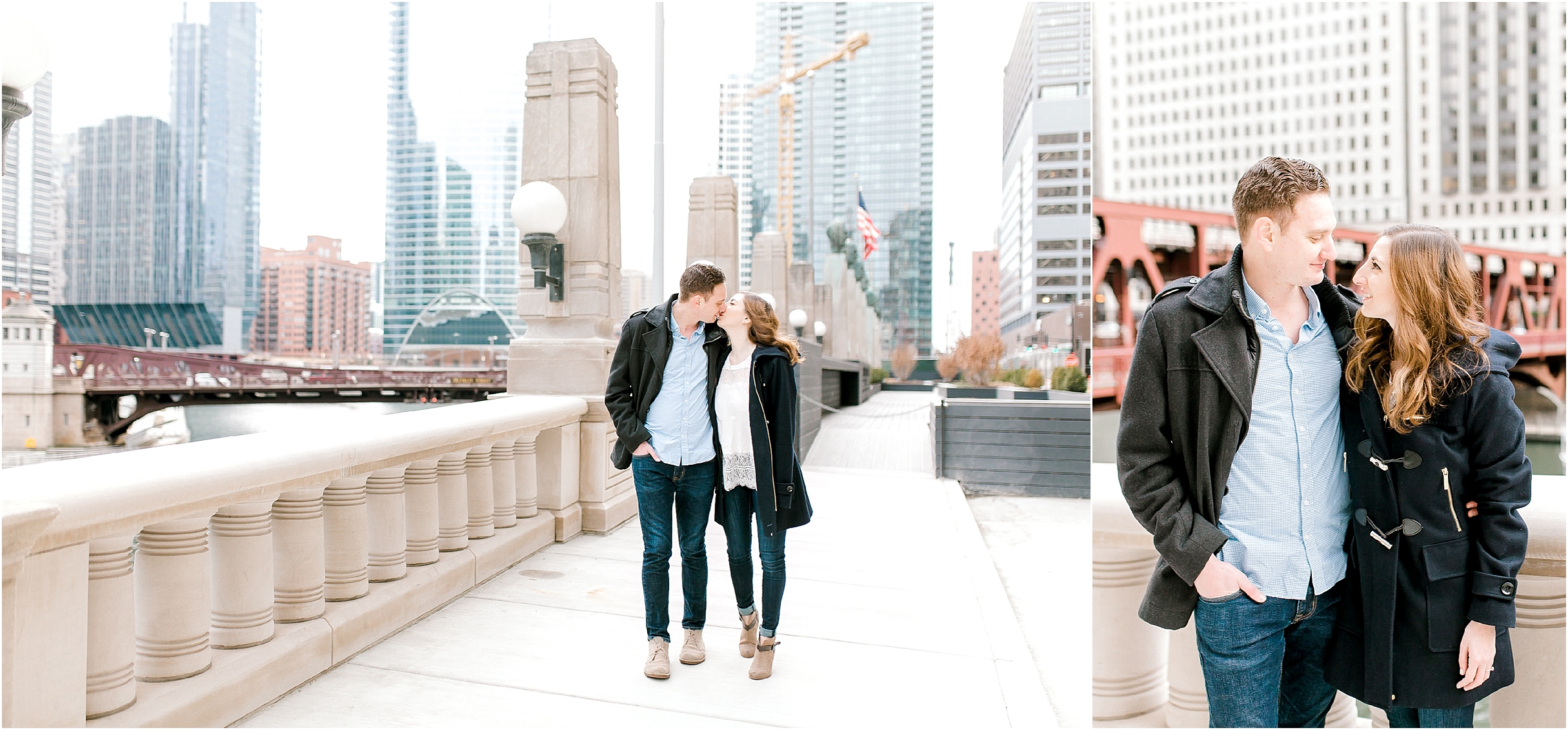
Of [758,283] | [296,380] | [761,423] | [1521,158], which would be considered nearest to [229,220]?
[296,380]

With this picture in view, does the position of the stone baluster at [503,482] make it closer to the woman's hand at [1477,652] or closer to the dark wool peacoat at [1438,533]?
the dark wool peacoat at [1438,533]

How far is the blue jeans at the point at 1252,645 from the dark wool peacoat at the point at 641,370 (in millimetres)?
1748

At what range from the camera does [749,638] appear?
2.90 metres

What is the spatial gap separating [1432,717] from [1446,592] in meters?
0.30

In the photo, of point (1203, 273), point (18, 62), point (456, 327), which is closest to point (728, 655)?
point (18, 62)

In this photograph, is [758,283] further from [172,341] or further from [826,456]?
[172,341]

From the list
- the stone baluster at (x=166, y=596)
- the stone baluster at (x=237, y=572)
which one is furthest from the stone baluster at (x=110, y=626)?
the stone baluster at (x=237, y=572)

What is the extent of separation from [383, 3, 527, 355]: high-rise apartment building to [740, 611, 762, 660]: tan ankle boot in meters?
37.5

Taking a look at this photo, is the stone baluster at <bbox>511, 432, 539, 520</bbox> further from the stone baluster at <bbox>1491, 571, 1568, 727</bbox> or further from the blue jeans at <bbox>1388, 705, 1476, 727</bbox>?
the stone baluster at <bbox>1491, 571, 1568, 727</bbox>

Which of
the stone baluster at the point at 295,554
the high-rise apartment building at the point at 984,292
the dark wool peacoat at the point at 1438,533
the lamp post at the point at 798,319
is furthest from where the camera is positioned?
the high-rise apartment building at the point at 984,292

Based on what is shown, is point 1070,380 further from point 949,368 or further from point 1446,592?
point 1446,592

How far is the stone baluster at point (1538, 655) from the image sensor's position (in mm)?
1639

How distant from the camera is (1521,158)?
61.9 metres

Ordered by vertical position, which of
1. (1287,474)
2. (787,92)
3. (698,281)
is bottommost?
(1287,474)
